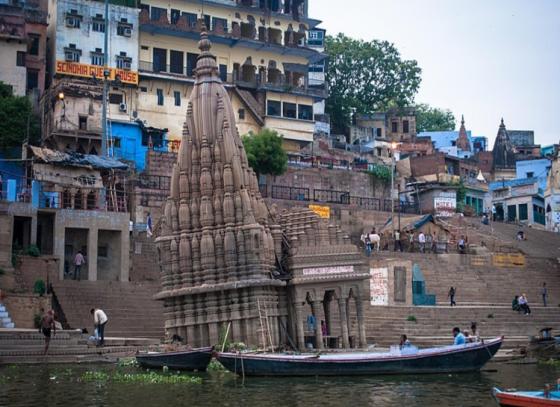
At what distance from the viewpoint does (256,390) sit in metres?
21.8

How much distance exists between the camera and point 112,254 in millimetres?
38156

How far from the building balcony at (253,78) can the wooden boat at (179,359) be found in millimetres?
31710

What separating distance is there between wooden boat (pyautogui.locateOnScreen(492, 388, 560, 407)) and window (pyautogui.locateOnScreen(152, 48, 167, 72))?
41390 millimetres

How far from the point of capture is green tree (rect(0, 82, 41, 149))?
47375 millimetres

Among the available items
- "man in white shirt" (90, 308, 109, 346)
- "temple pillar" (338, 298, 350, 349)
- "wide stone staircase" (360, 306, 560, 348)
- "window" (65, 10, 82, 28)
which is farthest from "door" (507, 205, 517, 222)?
"man in white shirt" (90, 308, 109, 346)

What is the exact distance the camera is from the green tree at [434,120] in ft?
300

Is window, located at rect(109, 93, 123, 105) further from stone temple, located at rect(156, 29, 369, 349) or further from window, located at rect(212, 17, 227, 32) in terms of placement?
stone temple, located at rect(156, 29, 369, 349)

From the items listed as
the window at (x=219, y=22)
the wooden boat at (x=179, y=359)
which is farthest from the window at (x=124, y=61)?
the wooden boat at (x=179, y=359)

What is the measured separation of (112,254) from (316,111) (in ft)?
114

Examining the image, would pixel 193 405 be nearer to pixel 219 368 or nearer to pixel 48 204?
pixel 219 368

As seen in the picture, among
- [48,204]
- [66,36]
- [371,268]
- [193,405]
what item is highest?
[66,36]

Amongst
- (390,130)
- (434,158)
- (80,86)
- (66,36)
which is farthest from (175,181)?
(390,130)

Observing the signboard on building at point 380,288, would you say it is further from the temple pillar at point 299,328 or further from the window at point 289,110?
the window at point 289,110

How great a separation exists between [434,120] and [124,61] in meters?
44.2
